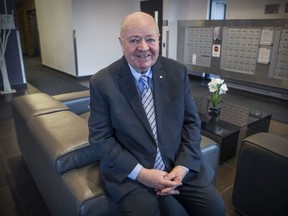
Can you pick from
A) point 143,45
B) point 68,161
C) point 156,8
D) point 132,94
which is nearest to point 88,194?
point 68,161

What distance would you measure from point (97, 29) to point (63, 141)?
15.9ft

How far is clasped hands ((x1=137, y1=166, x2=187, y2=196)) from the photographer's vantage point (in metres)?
1.05

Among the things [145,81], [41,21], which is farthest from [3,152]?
[41,21]

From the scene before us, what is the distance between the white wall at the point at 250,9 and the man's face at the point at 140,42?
139 inches

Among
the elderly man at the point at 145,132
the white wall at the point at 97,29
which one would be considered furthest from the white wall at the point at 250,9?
the elderly man at the point at 145,132

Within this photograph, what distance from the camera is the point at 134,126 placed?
1.08 meters

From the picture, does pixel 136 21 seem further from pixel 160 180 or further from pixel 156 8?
pixel 156 8

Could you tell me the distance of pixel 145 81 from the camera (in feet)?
3.77

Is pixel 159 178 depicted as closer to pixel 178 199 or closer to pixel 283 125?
pixel 178 199

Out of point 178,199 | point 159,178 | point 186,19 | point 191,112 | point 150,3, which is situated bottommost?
point 178,199

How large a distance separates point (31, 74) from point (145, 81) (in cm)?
595

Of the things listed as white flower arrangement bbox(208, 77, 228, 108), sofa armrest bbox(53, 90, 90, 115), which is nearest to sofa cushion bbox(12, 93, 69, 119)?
sofa armrest bbox(53, 90, 90, 115)

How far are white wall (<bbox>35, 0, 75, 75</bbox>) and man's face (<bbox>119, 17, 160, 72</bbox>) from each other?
4.69 m

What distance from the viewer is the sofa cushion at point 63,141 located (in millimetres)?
1126
